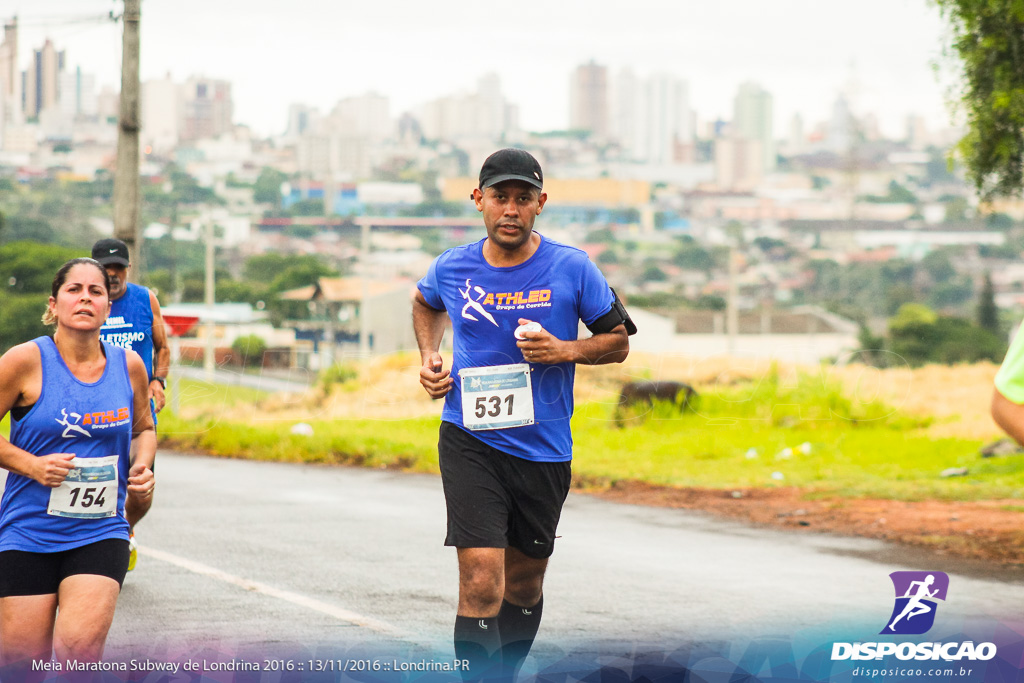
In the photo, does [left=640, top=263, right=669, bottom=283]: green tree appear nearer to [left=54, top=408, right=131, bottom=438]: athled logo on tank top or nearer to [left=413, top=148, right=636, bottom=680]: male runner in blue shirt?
[left=413, top=148, right=636, bottom=680]: male runner in blue shirt

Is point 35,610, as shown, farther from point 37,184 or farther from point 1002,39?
point 37,184

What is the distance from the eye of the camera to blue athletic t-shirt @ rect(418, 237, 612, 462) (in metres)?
5.34

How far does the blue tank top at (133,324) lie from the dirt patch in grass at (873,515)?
19.8 ft

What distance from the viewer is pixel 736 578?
8945 mm

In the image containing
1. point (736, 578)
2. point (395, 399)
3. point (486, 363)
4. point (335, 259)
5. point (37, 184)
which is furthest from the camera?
point (335, 259)

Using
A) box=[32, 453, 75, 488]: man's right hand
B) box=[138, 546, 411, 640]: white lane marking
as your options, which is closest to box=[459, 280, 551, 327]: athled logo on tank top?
box=[32, 453, 75, 488]: man's right hand

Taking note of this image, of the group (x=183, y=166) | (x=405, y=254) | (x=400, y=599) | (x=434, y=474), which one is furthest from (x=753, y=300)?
(x=400, y=599)

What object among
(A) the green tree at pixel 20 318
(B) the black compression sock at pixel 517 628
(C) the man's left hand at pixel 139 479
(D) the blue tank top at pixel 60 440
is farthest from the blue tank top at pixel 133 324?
(A) the green tree at pixel 20 318

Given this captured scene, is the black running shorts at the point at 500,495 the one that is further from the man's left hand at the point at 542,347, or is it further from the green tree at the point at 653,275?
the green tree at the point at 653,275

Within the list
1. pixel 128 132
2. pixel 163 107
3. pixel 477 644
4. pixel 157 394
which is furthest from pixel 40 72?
pixel 163 107

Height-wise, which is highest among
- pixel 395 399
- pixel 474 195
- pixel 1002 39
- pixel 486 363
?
pixel 1002 39

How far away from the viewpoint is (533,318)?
17.5 ft

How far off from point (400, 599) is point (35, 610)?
11.3ft

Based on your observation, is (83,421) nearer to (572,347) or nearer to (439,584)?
(572,347)
